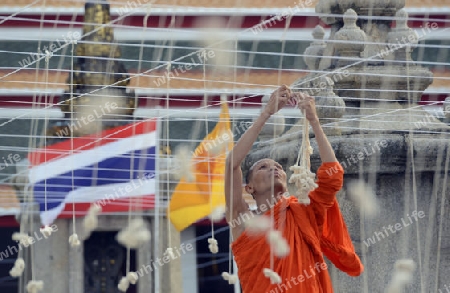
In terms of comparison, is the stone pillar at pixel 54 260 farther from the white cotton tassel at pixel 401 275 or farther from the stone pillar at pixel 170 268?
the white cotton tassel at pixel 401 275

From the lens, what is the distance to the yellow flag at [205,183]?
11.9 metres

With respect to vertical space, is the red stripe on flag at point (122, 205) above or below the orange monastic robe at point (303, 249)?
above

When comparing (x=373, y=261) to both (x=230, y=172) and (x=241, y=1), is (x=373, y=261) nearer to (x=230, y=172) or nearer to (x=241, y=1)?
(x=230, y=172)

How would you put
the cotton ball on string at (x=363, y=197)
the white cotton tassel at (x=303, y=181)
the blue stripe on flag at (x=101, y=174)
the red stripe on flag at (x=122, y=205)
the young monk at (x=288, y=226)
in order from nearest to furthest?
1. the young monk at (x=288, y=226)
2. the white cotton tassel at (x=303, y=181)
3. the cotton ball on string at (x=363, y=197)
4. the blue stripe on flag at (x=101, y=174)
5. the red stripe on flag at (x=122, y=205)

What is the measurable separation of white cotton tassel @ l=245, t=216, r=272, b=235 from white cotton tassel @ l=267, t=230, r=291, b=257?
0.15 feet

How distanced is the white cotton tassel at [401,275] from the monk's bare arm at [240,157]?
3.57 feet

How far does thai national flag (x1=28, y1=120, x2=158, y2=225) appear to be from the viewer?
1185 cm

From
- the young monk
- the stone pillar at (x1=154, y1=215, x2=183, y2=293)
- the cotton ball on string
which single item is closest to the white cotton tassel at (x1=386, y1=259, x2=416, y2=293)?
the cotton ball on string

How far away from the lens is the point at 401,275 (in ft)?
→ 22.2

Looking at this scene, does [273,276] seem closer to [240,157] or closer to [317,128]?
[240,157]

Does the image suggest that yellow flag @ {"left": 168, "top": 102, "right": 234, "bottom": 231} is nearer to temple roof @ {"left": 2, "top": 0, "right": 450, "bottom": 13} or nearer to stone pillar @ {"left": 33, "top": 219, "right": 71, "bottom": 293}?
stone pillar @ {"left": 33, "top": 219, "right": 71, "bottom": 293}

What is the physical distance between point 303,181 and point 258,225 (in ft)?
0.97

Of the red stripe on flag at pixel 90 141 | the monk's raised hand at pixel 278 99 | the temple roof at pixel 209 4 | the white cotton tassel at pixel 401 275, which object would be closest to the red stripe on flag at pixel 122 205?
the red stripe on flag at pixel 90 141

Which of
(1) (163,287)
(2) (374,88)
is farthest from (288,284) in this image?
(1) (163,287)
